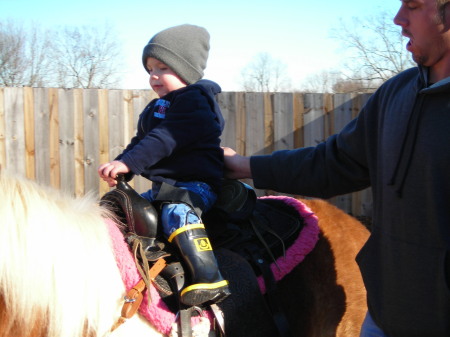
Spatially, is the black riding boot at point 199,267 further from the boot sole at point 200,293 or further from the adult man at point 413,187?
the adult man at point 413,187

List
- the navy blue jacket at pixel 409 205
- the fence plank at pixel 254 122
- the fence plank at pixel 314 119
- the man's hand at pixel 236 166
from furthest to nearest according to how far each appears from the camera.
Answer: the fence plank at pixel 314 119 < the fence plank at pixel 254 122 < the man's hand at pixel 236 166 < the navy blue jacket at pixel 409 205

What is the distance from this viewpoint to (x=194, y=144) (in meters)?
2.01

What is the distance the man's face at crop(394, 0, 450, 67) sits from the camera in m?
1.33

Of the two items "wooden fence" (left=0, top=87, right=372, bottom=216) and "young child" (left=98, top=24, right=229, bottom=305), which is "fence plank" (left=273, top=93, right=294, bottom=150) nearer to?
"wooden fence" (left=0, top=87, right=372, bottom=216)

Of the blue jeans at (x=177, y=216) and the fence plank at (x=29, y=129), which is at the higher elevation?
the fence plank at (x=29, y=129)

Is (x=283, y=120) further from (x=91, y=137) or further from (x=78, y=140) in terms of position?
(x=78, y=140)

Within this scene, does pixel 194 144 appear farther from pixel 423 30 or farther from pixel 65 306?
pixel 423 30

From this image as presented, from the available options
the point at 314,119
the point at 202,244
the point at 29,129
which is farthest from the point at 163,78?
the point at 314,119

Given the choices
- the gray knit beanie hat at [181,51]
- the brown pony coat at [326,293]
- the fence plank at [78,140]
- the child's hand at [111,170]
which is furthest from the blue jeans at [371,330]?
the fence plank at [78,140]

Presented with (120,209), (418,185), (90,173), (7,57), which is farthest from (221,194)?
(7,57)

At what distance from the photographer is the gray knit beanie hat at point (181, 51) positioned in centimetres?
210

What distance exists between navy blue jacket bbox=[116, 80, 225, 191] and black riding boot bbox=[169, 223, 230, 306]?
322mm

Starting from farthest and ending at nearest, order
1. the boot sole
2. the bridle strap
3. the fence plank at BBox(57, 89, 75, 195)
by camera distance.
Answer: the fence plank at BBox(57, 89, 75, 195), the boot sole, the bridle strap

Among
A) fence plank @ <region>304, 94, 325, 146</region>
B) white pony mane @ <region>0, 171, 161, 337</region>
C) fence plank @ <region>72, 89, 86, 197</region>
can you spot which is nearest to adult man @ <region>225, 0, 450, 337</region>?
white pony mane @ <region>0, 171, 161, 337</region>
